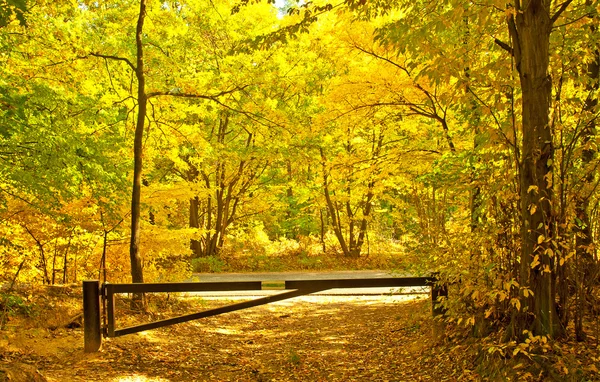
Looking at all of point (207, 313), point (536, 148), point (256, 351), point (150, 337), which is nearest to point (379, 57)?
point (536, 148)

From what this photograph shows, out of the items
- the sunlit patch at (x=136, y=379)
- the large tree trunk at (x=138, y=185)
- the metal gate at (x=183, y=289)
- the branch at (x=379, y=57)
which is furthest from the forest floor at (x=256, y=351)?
the branch at (x=379, y=57)

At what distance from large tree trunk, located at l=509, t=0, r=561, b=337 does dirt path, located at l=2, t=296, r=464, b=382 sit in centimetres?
138

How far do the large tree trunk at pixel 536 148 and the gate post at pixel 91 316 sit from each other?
5.07 m

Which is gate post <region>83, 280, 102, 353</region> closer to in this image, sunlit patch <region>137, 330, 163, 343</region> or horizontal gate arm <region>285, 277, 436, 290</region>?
sunlit patch <region>137, 330, 163, 343</region>

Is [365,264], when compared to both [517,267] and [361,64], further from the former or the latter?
[517,267]

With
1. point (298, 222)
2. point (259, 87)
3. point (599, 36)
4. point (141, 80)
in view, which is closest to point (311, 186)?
point (298, 222)

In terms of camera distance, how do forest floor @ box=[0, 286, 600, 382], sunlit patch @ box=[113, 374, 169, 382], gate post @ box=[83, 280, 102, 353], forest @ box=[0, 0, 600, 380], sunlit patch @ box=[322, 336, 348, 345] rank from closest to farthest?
forest @ box=[0, 0, 600, 380], forest floor @ box=[0, 286, 600, 382], sunlit patch @ box=[113, 374, 169, 382], gate post @ box=[83, 280, 102, 353], sunlit patch @ box=[322, 336, 348, 345]

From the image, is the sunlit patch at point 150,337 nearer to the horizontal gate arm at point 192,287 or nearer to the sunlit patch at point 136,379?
the horizontal gate arm at point 192,287

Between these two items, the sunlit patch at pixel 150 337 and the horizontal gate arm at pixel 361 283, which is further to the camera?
the sunlit patch at pixel 150 337

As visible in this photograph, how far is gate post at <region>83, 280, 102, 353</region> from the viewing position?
6008mm

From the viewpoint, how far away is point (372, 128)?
10.0 meters

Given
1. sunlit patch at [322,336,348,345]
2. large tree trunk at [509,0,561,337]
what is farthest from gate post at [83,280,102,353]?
large tree trunk at [509,0,561,337]

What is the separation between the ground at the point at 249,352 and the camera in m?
5.52

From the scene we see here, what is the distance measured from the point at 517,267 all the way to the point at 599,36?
2.25 meters
